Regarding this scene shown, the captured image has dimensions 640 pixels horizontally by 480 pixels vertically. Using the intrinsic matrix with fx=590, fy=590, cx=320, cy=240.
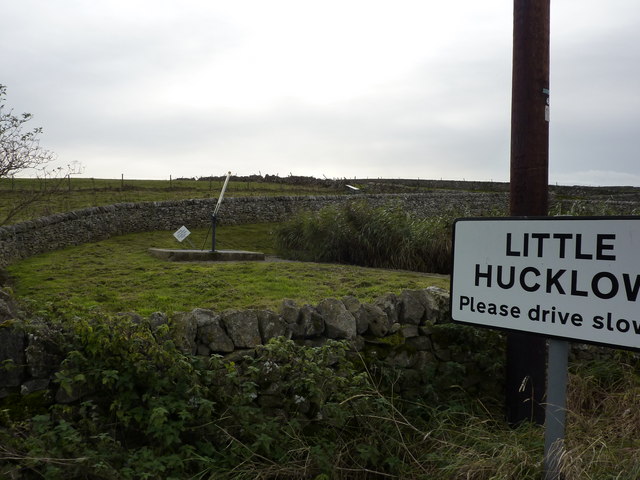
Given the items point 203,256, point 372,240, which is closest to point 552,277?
point 372,240

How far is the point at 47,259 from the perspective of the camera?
1445cm

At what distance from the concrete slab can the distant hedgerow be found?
126 cm

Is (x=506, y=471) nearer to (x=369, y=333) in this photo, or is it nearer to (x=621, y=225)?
(x=621, y=225)

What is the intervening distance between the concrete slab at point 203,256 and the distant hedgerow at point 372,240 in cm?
126

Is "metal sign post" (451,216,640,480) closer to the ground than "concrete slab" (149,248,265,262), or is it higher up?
higher up

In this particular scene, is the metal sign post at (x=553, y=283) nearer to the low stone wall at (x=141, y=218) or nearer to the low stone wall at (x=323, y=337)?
the low stone wall at (x=323, y=337)

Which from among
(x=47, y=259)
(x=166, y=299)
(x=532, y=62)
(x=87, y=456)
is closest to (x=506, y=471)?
(x=87, y=456)

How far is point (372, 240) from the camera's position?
13789 millimetres

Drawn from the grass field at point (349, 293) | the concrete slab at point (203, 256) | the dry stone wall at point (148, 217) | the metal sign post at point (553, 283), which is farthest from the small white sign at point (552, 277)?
the concrete slab at point (203, 256)

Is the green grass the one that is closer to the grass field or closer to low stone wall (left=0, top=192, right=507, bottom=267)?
the grass field

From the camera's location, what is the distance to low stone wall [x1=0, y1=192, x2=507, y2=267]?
50.2 feet

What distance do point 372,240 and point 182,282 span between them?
5.07m

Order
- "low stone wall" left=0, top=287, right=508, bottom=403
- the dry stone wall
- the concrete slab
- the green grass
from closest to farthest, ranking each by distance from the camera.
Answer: "low stone wall" left=0, top=287, right=508, bottom=403
the green grass
the concrete slab
the dry stone wall

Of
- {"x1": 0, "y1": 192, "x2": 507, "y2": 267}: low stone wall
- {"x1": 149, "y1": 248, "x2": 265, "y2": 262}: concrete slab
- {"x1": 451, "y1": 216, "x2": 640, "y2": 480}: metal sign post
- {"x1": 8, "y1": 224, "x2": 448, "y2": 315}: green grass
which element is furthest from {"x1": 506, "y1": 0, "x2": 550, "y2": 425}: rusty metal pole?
{"x1": 0, "y1": 192, "x2": 507, "y2": 267}: low stone wall
